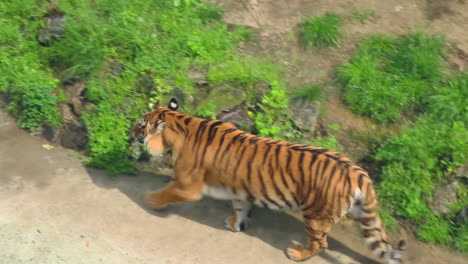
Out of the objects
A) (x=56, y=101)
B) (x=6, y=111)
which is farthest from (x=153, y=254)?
(x=6, y=111)

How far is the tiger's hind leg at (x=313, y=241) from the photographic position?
454 centimetres

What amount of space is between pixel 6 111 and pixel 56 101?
0.67 m

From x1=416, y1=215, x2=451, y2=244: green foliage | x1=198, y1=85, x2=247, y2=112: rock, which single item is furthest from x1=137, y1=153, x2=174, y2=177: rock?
x1=416, y1=215, x2=451, y2=244: green foliage

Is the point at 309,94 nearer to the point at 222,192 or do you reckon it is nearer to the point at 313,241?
the point at 222,192

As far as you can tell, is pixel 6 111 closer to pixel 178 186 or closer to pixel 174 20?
pixel 174 20

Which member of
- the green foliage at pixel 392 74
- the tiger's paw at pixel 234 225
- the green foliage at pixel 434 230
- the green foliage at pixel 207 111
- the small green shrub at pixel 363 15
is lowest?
the tiger's paw at pixel 234 225

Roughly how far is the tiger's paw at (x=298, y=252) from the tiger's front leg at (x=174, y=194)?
0.92 meters

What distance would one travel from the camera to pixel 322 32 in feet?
22.0

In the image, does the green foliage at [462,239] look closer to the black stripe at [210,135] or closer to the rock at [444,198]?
the rock at [444,198]

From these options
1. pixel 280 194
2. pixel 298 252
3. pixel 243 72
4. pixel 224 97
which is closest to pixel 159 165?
pixel 224 97

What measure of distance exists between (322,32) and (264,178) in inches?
105

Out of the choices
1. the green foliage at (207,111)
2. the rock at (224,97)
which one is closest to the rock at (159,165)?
the green foliage at (207,111)

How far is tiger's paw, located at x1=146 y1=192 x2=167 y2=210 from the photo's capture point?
5230mm

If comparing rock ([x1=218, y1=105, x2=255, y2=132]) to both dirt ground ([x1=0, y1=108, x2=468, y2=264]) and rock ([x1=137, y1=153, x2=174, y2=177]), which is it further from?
dirt ground ([x1=0, y1=108, x2=468, y2=264])
